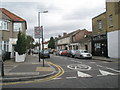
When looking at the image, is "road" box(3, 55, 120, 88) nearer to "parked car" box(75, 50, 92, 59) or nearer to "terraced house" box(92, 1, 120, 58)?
"terraced house" box(92, 1, 120, 58)

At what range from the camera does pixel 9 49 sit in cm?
2394

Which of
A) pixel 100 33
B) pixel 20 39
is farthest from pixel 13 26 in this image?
pixel 100 33

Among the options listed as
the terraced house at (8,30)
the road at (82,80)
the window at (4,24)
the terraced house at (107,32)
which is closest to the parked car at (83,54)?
the terraced house at (107,32)

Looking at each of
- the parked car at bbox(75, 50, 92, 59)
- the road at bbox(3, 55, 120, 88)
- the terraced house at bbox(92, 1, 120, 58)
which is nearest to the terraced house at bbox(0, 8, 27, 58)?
the parked car at bbox(75, 50, 92, 59)

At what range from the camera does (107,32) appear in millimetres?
24984

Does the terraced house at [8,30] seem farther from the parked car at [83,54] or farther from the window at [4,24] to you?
the parked car at [83,54]

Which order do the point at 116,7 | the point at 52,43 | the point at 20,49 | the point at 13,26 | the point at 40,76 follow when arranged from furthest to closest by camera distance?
the point at 52,43
the point at 13,26
the point at 116,7
the point at 20,49
the point at 40,76

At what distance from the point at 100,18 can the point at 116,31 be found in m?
6.15

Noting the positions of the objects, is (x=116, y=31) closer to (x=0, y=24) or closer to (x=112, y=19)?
(x=112, y=19)

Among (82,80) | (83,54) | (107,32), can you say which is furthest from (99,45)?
(82,80)

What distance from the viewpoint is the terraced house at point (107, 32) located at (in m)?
22.3

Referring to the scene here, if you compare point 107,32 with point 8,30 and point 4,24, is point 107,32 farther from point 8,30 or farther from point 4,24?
point 4,24

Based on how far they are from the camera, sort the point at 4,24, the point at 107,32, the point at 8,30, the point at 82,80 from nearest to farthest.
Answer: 1. the point at 82,80
2. the point at 4,24
3. the point at 8,30
4. the point at 107,32

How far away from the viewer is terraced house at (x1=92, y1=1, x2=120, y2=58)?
73.3 ft
